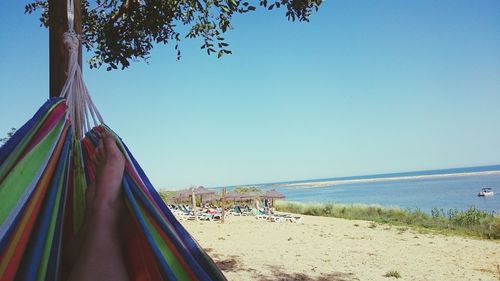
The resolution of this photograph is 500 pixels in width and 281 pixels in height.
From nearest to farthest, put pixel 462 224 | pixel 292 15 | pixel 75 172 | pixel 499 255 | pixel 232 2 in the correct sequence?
1. pixel 75 172
2. pixel 232 2
3. pixel 292 15
4. pixel 499 255
5. pixel 462 224

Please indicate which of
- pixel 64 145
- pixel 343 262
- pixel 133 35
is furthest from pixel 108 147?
pixel 343 262

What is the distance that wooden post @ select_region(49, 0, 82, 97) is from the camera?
1489 millimetres

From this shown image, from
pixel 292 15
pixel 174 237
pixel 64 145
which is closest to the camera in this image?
pixel 174 237

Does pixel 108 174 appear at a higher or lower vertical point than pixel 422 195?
higher

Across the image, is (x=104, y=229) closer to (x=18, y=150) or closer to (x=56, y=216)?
(x=56, y=216)

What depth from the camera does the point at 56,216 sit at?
93cm

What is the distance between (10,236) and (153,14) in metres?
2.63

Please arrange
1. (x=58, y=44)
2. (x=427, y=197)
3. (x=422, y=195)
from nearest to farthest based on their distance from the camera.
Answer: (x=58, y=44), (x=427, y=197), (x=422, y=195)

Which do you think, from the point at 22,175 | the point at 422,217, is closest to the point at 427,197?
the point at 422,217

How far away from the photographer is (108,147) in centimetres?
121

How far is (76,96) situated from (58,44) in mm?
300

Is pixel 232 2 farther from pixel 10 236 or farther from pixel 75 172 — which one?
pixel 10 236

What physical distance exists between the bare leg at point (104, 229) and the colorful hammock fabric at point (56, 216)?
0.10 ft

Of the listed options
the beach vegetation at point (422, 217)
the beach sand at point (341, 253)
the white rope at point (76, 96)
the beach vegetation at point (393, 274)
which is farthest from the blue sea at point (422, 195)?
the white rope at point (76, 96)
